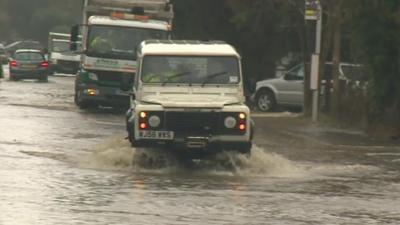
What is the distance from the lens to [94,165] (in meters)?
17.7

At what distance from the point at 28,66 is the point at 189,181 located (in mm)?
37033

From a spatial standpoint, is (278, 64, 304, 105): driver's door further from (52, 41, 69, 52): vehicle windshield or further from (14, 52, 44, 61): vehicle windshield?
(52, 41, 69, 52): vehicle windshield

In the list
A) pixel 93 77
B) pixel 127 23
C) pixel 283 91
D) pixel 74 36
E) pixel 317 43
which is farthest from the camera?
pixel 283 91

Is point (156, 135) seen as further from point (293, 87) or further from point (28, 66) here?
point (28, 66)

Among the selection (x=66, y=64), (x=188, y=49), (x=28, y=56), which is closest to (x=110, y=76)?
(x=188, y=49)

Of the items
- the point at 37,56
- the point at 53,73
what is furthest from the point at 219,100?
the point at 53,73

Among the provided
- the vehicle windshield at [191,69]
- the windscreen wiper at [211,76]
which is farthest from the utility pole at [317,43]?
the windscreen wiper at [211,76]

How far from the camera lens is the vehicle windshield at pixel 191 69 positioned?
59.2 ft

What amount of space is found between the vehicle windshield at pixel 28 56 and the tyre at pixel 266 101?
1941 cm

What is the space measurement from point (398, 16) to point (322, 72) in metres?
6.44

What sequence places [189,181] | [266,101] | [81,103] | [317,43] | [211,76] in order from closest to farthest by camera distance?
[189,181]
[211,76]
[317,43]
[81,103]
[266,101]

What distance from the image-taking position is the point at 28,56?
5238 centimetres

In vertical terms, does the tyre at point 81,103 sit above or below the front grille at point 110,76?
below

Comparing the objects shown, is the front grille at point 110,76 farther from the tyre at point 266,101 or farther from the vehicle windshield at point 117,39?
the tyre at point 266,101
